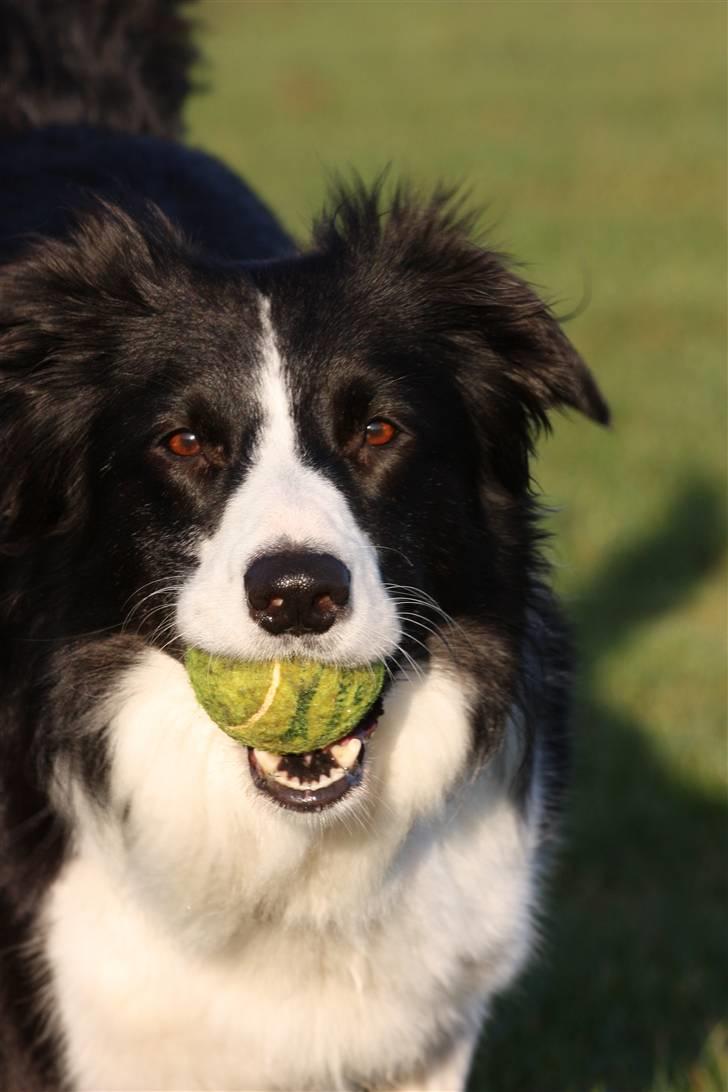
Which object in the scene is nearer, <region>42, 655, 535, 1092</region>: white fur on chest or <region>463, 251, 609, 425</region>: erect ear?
<region>42, 655, 535, 1092</region>: white fur on chest

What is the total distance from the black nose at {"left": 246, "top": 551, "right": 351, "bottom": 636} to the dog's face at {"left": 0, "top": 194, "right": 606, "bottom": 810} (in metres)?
0.01

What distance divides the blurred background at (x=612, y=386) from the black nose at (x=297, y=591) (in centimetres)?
109

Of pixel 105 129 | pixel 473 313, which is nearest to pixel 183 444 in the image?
pixel 473 313

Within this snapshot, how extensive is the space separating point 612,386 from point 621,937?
627 cm

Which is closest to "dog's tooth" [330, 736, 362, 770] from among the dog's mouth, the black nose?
the dog's mouth

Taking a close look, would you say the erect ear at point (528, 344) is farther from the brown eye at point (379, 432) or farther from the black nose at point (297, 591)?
the black nose at point (297, 591)

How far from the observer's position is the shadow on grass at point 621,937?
4.90 metres

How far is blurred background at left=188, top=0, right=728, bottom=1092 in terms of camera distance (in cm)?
523

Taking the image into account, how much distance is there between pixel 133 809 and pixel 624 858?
2666mm

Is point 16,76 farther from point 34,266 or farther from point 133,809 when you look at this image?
point 133,809

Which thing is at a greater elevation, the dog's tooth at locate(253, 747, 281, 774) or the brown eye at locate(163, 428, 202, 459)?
the brown eye at locate(163, 428, 202, 459)

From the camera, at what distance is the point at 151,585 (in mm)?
3600

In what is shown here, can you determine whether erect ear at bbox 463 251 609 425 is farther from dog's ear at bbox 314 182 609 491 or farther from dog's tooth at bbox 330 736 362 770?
dog's tooth at bbox 330 736 362 770

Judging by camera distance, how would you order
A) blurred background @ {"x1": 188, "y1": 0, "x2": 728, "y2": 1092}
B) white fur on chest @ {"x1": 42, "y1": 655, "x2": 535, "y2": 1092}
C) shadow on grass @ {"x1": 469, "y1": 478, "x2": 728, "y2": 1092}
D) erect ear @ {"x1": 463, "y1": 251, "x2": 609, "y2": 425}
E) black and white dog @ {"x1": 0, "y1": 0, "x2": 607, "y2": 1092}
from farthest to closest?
1. blurred background @ {"x1": 188, "y1": 0, "x2": 728, "y2": 1092}
2. shadow on grass @ {"x1": 469, "y1": 478, "x2": 728, "y2": 1092}
3. erect ear @ {"x1": 463, "y1": 251, "x2": 609, "y2": 425}
4. white fur on chest @ {"x1": 42, "y1": 655, "x2": 535, "y2": 1092}
5. black and white dog @ {"x1": 0, "y1": 0, "x2": 607, "y2": 1092}
